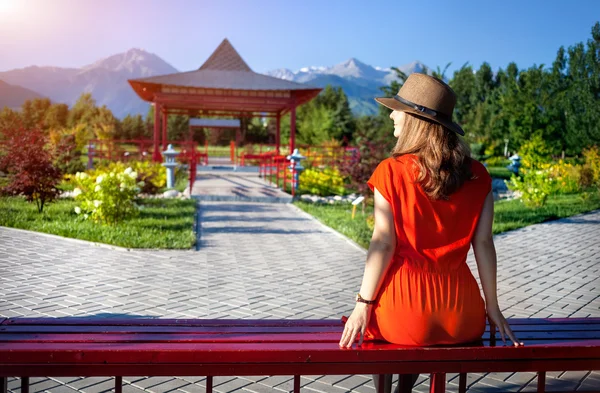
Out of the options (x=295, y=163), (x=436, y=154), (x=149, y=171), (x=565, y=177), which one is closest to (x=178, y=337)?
(x=436, y=154)

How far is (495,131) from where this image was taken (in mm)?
32031

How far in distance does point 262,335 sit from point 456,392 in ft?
4.52

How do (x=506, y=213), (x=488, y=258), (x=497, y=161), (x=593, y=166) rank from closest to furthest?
(x=488, y=258), (x=506, y=213), (x=593, y=166), (x=497, y=161)

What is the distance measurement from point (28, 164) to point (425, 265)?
8.43 meters

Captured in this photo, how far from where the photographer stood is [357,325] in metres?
2.17

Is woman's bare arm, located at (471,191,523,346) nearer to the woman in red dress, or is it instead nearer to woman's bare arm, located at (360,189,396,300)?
the woman in red dress

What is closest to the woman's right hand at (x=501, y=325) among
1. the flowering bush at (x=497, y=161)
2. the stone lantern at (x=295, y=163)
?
the stone lantern at (x=295, y=163)

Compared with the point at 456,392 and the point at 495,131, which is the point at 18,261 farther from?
the point at 495,131

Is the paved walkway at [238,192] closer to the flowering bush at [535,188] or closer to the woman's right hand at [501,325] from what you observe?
the flowering bush at [535,188]

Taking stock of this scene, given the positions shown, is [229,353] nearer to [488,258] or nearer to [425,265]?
[425,265]

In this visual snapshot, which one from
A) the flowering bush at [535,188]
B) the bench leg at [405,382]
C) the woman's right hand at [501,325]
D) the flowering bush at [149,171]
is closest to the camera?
the woman's right hand at [501,325]

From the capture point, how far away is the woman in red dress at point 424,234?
2.13m

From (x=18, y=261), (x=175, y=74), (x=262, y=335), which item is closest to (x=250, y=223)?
(x=18, y=261)

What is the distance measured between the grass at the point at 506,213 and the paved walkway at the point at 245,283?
364 mm
